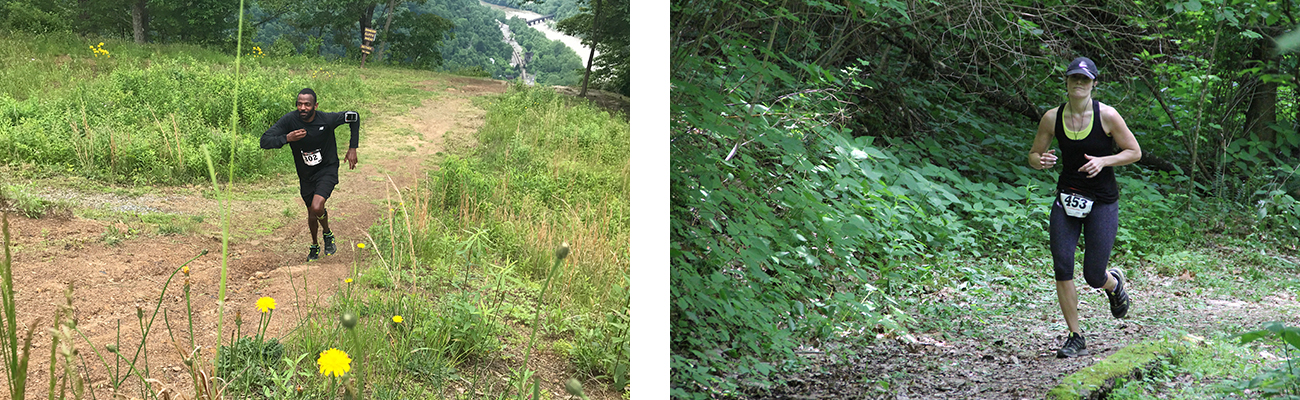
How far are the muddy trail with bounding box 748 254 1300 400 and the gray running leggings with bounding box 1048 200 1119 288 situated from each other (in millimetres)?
88

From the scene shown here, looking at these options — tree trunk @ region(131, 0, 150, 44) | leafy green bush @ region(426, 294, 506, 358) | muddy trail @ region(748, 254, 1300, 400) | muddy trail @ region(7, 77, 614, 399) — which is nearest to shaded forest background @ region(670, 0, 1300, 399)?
muddy trail @ region(748, 254, 1300, 400)

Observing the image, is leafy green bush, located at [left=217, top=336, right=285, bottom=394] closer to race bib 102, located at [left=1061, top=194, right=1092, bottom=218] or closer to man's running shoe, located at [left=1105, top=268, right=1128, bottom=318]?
race bib 102, located at [left=1061, top=194, right=1092, bottom=218]

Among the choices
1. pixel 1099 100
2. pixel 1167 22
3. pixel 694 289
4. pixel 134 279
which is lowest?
pixel 694 289

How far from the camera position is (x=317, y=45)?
6.86 ft

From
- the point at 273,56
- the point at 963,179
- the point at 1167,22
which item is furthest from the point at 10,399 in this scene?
the point at 1167,22

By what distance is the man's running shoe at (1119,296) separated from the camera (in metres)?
2.43

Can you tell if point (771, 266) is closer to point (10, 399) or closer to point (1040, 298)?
point (1040, 298)

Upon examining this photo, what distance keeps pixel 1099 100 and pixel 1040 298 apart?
2.28 feet

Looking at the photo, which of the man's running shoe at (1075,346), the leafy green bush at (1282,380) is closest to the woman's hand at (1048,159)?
the man's running shoe at (1075,346)

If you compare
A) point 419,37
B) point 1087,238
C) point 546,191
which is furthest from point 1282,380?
point 419,37

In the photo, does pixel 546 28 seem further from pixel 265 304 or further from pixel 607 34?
pixel 265 304

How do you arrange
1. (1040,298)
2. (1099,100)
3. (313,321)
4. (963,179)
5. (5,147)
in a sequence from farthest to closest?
(963,179), (1040,298), (1099,100), (313,321), (5,147)

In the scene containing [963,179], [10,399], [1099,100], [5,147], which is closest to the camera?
[10,399]

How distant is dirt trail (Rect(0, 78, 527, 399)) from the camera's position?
1.66 meters
